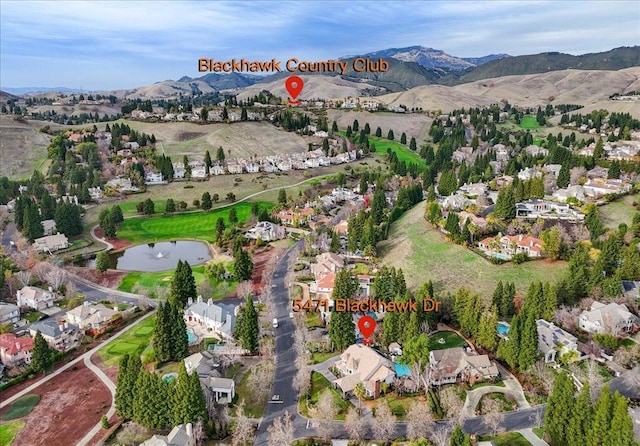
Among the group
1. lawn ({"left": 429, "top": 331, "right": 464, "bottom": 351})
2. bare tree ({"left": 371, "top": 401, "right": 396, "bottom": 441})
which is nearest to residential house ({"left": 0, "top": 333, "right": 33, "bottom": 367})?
bare tree ({"left": 371, "top": 401, "right": 396, "bottom": 441})

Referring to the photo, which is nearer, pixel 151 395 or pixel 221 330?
pixel 151 395

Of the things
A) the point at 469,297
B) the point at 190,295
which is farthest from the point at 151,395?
the point at 469,297

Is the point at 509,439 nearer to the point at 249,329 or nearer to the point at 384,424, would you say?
the point at 384,424

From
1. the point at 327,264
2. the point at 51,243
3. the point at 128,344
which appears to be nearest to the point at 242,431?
the point at 128,344

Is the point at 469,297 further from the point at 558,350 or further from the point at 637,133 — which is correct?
the point at 637,133

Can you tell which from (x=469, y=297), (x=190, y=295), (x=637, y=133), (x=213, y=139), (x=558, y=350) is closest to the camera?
(x=558, y=350)
